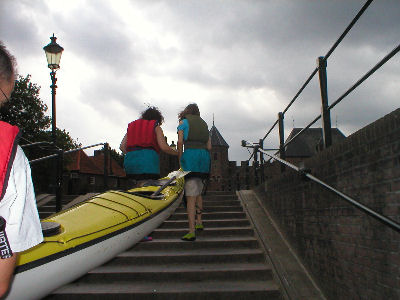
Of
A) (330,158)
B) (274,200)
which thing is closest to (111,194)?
(274,200)

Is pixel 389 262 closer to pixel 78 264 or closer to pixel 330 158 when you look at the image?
pixel 330 158

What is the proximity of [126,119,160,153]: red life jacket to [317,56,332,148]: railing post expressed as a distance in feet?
7.29

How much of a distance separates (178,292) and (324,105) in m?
2.26

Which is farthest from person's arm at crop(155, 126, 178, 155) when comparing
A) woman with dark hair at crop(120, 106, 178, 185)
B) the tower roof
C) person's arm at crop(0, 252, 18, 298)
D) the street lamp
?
the tower roof

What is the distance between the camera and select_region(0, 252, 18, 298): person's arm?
0.96 meters

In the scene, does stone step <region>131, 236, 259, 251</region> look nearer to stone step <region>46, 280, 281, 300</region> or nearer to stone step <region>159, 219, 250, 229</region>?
stone step <region>159, 219, 250, 229</region>

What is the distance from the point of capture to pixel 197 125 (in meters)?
4.58

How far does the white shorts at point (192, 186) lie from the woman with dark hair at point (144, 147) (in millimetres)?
501

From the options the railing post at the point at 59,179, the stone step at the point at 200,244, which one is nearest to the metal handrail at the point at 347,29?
the stone step at the point at 200,244

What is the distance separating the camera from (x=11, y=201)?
99 centimetres

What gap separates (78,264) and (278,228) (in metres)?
2.62

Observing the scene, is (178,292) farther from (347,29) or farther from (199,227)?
(347,29)

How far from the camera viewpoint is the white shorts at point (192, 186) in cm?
439

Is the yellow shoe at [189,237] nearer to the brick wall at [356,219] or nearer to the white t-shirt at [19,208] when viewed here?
the brick wall at [356,219]
